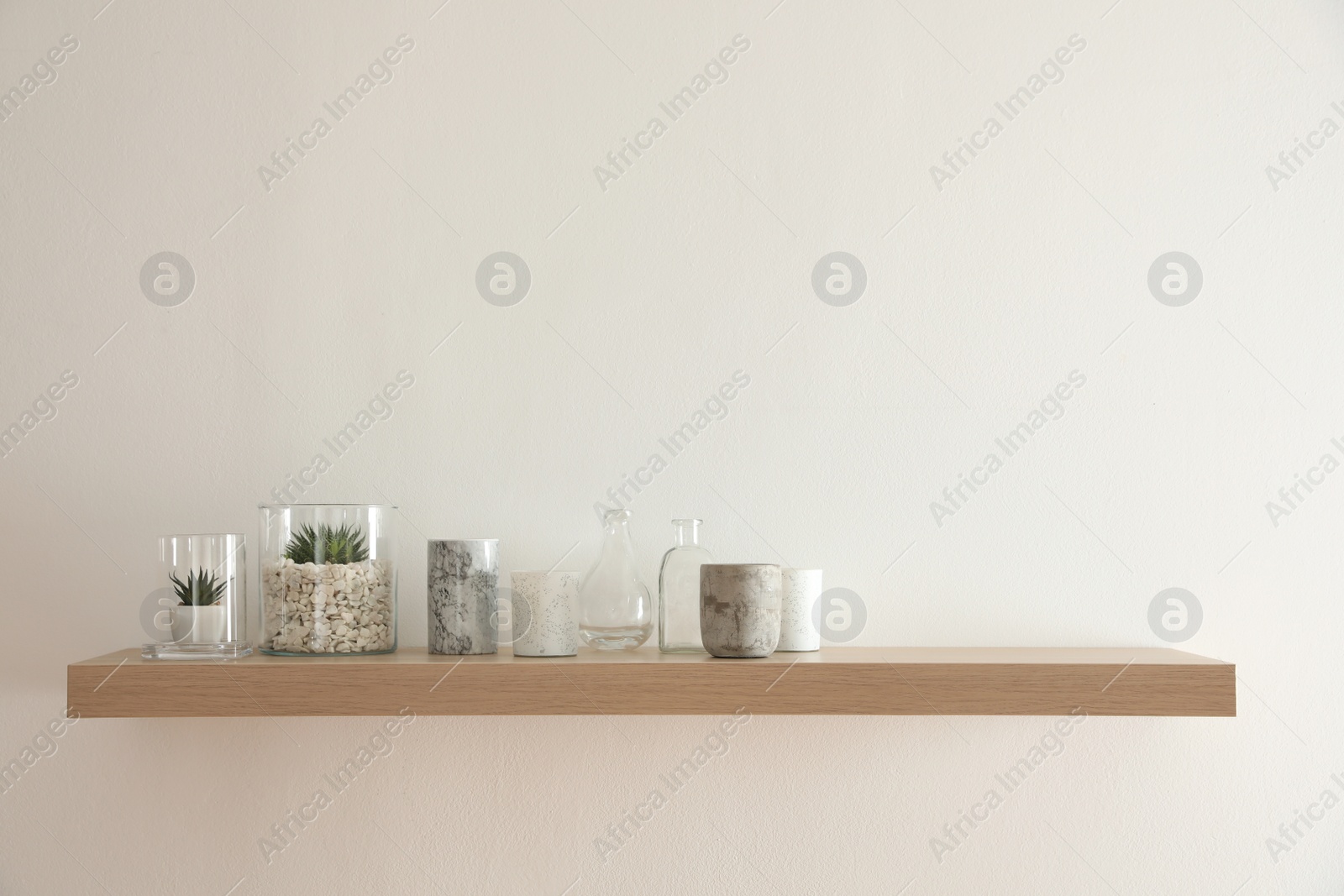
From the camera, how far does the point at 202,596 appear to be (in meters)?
1.09

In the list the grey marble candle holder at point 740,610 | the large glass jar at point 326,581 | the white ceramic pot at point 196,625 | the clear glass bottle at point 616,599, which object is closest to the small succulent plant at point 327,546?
the large glass jar at point 326,581

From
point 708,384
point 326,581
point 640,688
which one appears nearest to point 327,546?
point 326,581

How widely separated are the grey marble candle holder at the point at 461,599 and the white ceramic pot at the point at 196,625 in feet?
0.75

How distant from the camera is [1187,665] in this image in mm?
1048

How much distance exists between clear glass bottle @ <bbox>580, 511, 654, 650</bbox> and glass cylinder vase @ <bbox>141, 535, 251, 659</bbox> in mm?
380

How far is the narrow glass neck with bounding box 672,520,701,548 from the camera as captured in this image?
1163mm

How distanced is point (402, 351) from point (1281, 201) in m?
1.12

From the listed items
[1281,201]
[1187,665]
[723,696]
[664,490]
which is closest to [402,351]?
[664,490]

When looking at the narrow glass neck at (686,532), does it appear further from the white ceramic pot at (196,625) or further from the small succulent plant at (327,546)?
the white ceramic pot at (196,625)

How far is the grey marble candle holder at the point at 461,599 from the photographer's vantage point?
3.60ft

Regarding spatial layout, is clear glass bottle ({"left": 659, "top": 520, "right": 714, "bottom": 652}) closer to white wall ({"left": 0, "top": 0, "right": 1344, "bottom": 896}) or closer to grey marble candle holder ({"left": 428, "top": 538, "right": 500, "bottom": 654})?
white wall ({"left": 0, "top": 0, "right": 1344, "bottom": 896})

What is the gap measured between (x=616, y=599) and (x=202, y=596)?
1.48ft

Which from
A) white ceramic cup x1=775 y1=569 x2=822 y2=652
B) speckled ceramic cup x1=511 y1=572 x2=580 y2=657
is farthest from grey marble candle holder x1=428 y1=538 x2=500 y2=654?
white ceramic cup x1=775 y1=569 x2=822 y2=652

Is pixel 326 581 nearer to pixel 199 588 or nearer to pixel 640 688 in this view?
pixel 199 588
